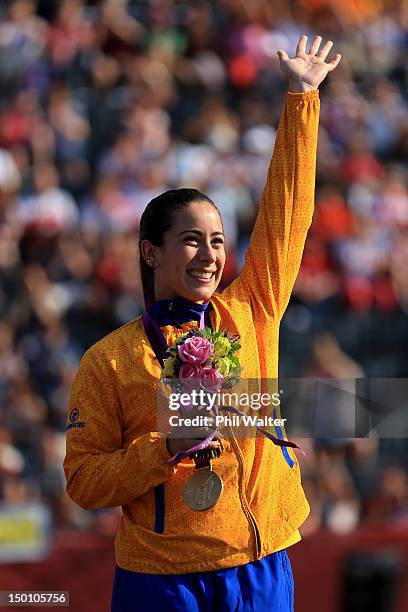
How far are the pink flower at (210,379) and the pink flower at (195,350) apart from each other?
2 cm

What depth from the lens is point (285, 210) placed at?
3.09 m

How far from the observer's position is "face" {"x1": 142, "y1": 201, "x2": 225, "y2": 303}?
2996 mm

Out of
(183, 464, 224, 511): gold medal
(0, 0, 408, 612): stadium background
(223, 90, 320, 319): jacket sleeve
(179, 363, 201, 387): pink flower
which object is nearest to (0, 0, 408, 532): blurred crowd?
(0, 0, 408, 612): stadium background

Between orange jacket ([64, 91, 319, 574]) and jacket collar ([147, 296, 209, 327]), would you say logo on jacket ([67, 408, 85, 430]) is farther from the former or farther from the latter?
jacket collar ([147, 296, 209, 327])

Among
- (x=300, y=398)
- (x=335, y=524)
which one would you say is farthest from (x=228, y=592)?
(x=335, y=524)

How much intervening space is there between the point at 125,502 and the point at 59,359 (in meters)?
4.97

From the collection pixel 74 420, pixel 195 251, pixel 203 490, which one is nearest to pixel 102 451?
pixel 74 420

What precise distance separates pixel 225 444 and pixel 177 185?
5865 mm

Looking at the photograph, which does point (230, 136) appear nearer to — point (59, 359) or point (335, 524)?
point (59, 359)

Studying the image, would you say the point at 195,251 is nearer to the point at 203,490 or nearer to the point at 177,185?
the point at 203,490

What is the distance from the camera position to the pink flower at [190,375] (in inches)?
109

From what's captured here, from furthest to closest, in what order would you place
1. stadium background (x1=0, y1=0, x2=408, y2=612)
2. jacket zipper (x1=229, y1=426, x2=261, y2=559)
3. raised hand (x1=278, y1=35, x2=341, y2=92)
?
stadium background (x1=0, y1=0, x2=408, y2=612), raised hand (x1=278, y1=35, x2=341, y2=92), jacket zipper (x1=229, y1=426, x2=261, y2=559)

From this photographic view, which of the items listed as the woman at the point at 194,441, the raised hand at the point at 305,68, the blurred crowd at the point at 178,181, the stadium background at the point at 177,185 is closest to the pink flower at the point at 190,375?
the woman at the point at 194,441

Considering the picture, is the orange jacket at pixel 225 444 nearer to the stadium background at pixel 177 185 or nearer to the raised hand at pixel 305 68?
the raised hand at pixel 305 68
